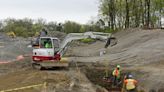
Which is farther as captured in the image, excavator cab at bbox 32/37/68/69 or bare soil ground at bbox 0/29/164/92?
excavator cab at bbox 32/37/68/69

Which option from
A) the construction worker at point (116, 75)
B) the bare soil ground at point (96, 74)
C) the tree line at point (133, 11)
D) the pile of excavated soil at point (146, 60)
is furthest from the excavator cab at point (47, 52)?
the tree line at point (133, 11)

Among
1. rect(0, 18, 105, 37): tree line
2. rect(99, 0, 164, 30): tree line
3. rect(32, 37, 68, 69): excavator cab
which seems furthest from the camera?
rect(0, 18, 105, 37): tree line

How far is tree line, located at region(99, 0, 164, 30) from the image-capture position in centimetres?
7281

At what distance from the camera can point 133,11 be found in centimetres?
7556

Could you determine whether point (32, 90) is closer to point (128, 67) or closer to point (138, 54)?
point (128, 67)

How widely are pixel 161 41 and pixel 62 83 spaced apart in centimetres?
1771

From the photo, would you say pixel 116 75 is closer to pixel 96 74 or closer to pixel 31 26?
pixel 96 74

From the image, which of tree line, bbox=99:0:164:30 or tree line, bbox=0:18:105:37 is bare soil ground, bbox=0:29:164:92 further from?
tree line, bbox=0:18:105:37

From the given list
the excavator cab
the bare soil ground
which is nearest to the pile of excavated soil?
the bare soil ground

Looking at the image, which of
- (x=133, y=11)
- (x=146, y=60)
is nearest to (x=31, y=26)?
(x=133, y=11)

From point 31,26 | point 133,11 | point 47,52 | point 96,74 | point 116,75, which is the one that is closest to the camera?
point 116,75

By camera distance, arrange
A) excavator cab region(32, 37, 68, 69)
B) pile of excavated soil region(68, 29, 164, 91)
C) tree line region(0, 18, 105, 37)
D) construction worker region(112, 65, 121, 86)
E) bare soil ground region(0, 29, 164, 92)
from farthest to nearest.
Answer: tree line region(0, 18, 105, 37) → excavator cab region(32, 37, 68, 69) → construction worker region(112, 65, 121, 86) → pile of excavated soil region(68, 29, 164, 91) → bare soil ground region(0, 29, 164, 92)

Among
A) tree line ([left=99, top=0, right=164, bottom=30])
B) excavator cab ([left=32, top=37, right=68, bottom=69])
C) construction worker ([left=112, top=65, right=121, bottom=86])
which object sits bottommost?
construction worker ([left=112, top=65, right=121, bottom=86])

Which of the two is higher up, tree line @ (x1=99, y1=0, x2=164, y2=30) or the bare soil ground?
tree line @ (x1=99, y1=0, x2=164, y2=30)
